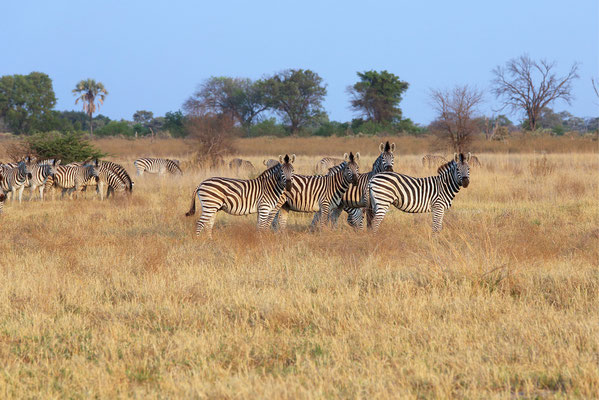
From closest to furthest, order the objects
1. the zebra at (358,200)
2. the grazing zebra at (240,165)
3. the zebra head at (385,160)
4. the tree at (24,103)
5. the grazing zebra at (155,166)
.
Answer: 1. the zebra at (358,200)
2. the zebra head at (385,160)
3. the grazing zebra at (240,165)
4. the grazing zebra at (155,166)
5. the tree at (24,103)

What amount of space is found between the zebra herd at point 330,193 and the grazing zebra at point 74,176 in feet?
25.3

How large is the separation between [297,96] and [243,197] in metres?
55.6

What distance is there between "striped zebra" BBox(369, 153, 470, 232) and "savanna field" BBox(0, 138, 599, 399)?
1.25 ft

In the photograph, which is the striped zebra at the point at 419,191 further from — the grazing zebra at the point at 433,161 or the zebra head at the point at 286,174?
the grazing zebra at the point at 433,161

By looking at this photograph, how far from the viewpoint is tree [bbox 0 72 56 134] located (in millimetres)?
58188

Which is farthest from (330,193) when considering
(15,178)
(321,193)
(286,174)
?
(15,178)

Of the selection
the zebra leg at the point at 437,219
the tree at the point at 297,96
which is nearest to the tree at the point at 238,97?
→ the tree at the point at 297,96

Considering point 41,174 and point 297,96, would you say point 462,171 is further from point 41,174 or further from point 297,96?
point 297,96

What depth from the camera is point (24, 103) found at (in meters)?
59.4

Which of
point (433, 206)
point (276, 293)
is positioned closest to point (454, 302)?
point (276, 293)

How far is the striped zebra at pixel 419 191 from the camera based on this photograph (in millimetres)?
10484

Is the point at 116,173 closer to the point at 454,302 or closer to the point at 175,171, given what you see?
the point at 175,171

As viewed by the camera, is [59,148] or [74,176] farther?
[59,148]

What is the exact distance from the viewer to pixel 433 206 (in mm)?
10742
